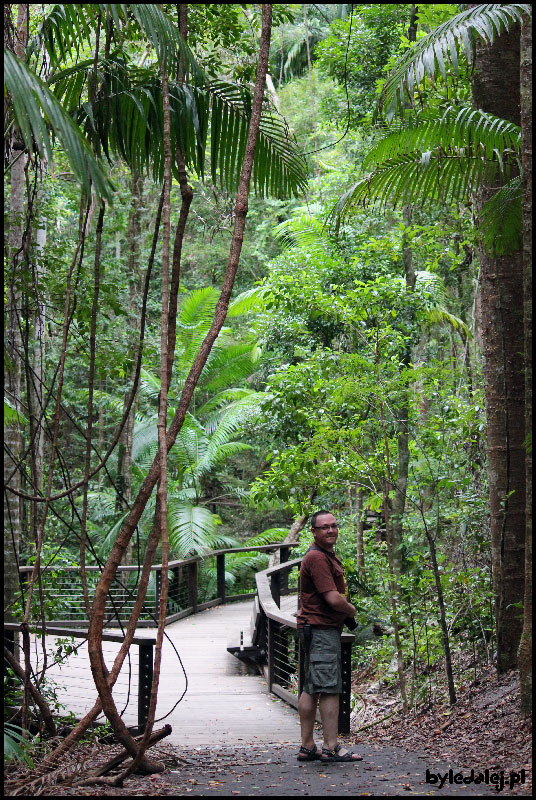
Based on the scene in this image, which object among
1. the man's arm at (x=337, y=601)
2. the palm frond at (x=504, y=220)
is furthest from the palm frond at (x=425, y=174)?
the man's arm at (x=337, y=601)

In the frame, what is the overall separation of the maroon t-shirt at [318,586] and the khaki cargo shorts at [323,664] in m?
0.07

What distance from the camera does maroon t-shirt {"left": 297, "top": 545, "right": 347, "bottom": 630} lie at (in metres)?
4.65

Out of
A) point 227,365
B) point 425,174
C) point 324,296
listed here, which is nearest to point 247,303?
point 227,365

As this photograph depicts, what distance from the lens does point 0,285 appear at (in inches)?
158

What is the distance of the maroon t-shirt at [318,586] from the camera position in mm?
4652

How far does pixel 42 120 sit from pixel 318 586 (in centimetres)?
307

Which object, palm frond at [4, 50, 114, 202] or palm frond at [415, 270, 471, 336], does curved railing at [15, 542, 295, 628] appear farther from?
palm frond at [4, 50, 114, 202]

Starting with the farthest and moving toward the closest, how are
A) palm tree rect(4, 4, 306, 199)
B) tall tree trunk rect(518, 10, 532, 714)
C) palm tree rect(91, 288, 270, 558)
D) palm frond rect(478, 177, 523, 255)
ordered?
palm tree rect(91, 288, 270, 558)
palm frond rect(478, 177, 523, 255)
palm tree rect(4, 4, 306, 199)
tall tree trunk rect(518, 10, 532, 714)

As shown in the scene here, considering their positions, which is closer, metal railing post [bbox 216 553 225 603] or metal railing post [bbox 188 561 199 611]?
metal railing post [bbox 188 561 199 611]

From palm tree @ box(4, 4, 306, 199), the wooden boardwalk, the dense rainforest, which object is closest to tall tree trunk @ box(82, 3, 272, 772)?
the dense rainforest

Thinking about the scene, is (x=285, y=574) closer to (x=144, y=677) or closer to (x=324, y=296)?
(x=324, y=296)

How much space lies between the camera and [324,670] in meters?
4.62

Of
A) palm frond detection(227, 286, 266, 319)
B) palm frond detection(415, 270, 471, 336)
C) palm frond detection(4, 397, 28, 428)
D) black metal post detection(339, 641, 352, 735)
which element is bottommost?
black metal post detection(339, 641, 352, 735)

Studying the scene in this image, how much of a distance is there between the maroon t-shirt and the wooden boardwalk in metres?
1.18
